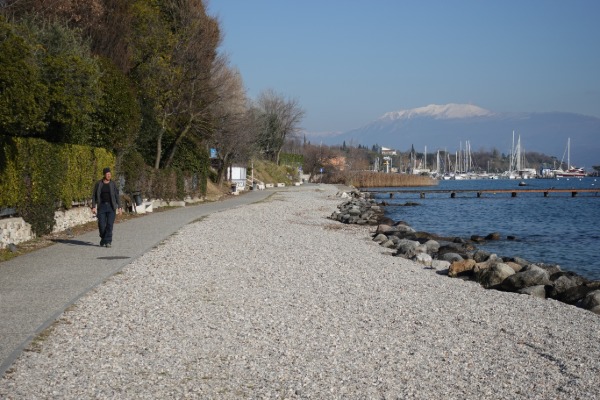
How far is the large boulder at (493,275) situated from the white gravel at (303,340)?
728 millimetres

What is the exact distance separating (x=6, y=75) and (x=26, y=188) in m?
3.64

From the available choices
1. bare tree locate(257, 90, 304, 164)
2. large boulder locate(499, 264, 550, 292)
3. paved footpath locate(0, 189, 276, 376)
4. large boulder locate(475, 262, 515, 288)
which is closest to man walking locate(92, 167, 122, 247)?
paved footpath locate(0, 189, 276, 376)

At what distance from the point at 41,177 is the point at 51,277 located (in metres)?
6.35

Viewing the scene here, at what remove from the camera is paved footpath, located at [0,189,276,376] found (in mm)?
8477

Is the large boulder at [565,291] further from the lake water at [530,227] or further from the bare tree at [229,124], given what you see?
the bare tree at [229,124]

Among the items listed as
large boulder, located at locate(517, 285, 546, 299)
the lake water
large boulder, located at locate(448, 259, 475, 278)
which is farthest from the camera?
the lake water

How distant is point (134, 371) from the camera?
7.09 m

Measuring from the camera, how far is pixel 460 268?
1617 cm

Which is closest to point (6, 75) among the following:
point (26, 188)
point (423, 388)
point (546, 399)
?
point (26, 188)

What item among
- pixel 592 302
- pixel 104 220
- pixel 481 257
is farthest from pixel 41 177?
pixel 592 302

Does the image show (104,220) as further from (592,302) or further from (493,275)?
(592,302)

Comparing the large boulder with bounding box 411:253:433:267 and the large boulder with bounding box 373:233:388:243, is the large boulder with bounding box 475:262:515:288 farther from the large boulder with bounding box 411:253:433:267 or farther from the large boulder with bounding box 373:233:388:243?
the large boulder with bounding box 373:233:388:243

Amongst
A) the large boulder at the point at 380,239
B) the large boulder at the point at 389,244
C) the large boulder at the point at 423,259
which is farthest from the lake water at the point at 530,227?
the large boulder at the point at 423,259

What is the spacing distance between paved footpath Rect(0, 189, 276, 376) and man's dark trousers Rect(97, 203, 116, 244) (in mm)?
327
